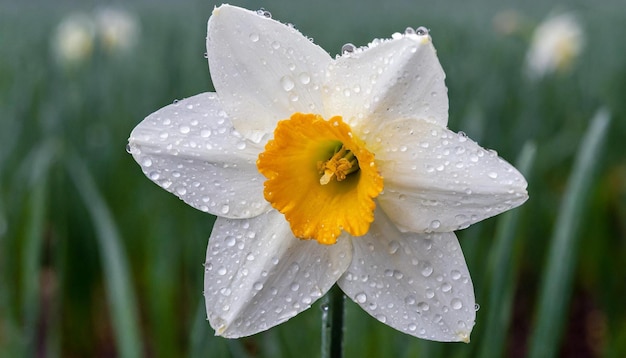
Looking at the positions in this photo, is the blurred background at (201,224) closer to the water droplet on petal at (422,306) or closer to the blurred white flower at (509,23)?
the water droplet on petal at (422,306)

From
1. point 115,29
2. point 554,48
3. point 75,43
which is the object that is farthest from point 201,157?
point 115,29

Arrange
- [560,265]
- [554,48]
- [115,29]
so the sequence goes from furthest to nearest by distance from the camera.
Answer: [115,29]
[554,48]
[560,265]

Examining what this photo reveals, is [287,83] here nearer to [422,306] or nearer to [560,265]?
[422,306]

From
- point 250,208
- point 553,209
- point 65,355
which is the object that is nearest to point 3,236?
point 65,355

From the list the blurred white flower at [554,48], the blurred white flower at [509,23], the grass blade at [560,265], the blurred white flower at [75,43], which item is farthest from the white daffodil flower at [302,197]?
the blurred white flower at [509,23]

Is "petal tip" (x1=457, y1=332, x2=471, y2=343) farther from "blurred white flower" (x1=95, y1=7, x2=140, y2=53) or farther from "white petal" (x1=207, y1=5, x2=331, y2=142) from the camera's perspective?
"blurred white flower" (x1=95, y1=7, x2=140, y2=53)

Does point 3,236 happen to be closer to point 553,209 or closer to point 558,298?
point 558,298

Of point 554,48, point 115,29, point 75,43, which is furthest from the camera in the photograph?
point 115,29
